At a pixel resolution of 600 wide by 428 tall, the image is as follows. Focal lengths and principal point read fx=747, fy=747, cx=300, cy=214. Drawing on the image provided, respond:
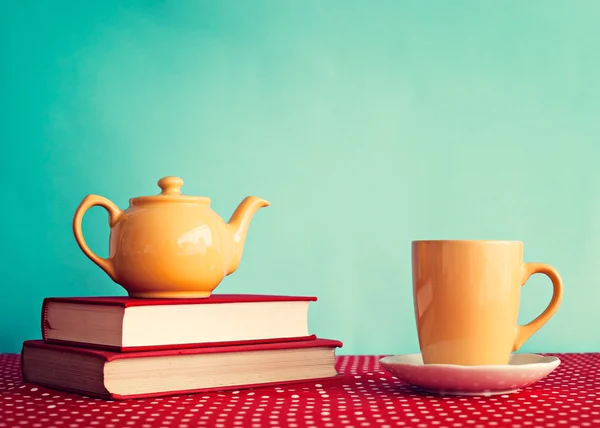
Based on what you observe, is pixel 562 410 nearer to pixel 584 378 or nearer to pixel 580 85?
pixel 584 378

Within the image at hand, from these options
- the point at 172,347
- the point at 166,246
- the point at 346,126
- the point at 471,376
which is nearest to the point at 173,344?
the point at 172,347

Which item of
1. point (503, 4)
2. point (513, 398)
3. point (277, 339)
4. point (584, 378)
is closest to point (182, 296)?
point (277, 339)

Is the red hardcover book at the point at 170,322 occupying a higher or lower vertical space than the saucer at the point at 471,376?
higher

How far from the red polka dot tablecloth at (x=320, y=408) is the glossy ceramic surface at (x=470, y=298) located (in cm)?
5

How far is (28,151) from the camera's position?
1213 mm

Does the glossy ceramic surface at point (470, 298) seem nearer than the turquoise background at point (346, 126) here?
Yes

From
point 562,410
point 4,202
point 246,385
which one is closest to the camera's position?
point 562,410

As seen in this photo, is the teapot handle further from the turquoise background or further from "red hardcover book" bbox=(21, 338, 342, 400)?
the turquoise background

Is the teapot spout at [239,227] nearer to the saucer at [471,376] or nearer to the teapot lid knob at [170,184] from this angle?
the teapot lid knob at [170,184]

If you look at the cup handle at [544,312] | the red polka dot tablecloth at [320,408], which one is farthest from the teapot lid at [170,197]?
Answer: the cup handle at [544,312]

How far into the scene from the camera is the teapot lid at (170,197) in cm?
83

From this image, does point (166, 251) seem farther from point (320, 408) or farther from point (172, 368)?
point (320, 408)

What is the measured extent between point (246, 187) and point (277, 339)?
1.49 ft

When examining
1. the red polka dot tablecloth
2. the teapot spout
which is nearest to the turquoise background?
the teapot spout
